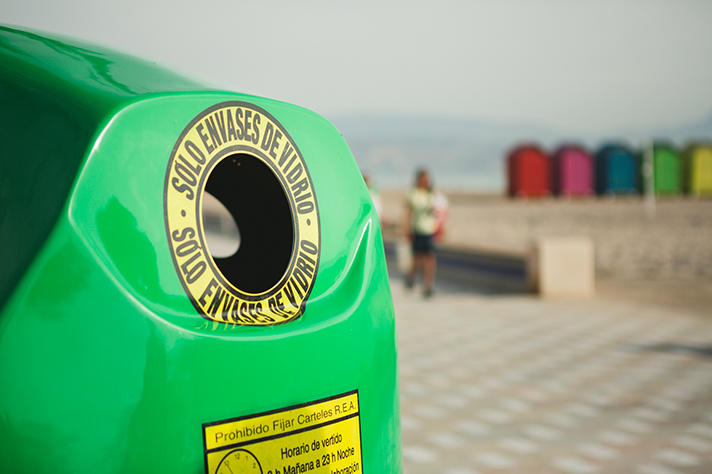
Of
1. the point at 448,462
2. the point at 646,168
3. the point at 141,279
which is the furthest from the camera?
the point at 646,168

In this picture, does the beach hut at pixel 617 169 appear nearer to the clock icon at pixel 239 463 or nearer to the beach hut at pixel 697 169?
the beach hut at pixel 697 169

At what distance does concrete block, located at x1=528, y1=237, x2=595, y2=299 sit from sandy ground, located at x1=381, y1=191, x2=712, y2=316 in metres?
0.30

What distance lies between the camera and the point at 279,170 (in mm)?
1708

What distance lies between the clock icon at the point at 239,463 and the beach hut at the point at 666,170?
48.3 metres

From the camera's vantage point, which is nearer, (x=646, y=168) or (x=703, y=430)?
(x=703, y=430)

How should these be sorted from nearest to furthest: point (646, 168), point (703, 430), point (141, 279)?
point (141, 279) → point (703, 430) → point (646, 168)

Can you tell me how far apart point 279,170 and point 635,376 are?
5105mm

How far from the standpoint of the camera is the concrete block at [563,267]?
977 centimetres

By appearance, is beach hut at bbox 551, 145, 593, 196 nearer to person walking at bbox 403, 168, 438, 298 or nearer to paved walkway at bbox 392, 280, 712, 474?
person walking at bbox 403, 168, 438, 298

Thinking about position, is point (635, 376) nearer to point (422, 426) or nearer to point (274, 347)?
point (422, 426)

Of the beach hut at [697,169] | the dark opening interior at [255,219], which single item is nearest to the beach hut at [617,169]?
the beach hut at [697,169]

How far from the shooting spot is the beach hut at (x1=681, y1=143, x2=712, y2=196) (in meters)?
45.2

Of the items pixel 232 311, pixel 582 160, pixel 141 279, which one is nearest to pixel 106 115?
pixel 141 279

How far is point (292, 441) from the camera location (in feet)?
A: 5.22
